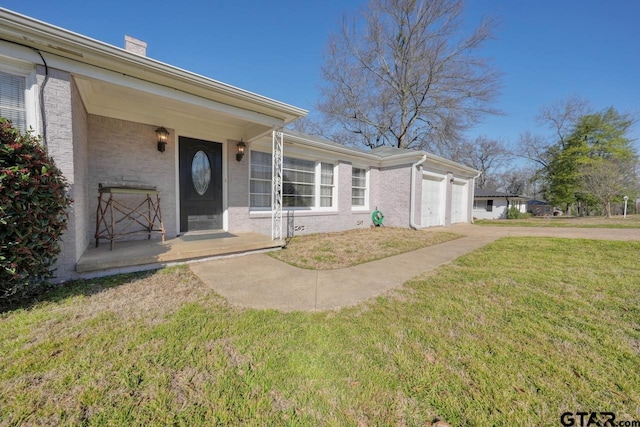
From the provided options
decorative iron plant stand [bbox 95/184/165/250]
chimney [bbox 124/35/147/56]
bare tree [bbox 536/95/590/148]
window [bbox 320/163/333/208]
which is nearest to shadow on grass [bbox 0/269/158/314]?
decorative iron plant stand [bbox 95/184/165/250]

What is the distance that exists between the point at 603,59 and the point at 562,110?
59.9 feet

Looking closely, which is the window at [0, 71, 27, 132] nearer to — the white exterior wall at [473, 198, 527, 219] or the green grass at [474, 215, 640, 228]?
the green grass at [474, 215, 640, 228]

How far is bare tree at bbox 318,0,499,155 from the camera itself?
597 inches

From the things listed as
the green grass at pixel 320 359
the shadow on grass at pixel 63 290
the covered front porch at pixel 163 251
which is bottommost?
the green grass at pixel 320 359

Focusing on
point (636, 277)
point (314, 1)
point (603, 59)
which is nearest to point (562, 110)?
point (603, 59)

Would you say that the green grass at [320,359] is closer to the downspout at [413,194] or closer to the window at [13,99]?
the window at [13,99]

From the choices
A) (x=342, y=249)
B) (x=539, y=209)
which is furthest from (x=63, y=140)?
(x=539, y=209)

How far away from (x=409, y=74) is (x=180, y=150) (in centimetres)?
1623

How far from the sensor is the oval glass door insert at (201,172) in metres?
6.02

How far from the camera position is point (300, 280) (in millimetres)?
3783

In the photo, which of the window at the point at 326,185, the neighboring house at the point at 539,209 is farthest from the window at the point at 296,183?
the neighboring house at the point at 539,209

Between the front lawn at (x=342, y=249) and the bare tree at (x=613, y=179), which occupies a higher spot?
the bare tree at (x=613, y=179)

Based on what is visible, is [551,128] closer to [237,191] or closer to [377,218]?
[377,218]

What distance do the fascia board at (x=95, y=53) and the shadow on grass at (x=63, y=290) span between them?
3.02m
